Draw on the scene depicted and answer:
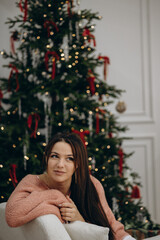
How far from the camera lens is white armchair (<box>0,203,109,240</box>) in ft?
3.88

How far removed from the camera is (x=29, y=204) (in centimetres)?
125

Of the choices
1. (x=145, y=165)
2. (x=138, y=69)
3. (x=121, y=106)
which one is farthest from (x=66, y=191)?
(x=138, y=69)

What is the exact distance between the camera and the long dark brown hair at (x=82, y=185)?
1505mm

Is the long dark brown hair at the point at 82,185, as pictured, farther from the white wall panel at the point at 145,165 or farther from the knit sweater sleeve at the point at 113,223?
the white wall panel at the point at 145,165

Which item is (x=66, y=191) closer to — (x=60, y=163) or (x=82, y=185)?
(x=82, y=185)

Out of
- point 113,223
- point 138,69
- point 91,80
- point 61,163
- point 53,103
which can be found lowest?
point 113,223

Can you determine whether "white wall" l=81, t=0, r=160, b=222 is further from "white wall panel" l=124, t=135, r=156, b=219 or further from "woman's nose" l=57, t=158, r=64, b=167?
"woman's nose" l=57, t=158, r=64, b=167

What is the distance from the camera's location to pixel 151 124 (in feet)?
11.5

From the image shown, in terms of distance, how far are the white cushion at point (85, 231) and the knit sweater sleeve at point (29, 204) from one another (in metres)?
0.07

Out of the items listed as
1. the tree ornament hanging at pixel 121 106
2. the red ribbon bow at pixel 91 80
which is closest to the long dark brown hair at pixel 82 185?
the red ribbon bow at pixel 91 80

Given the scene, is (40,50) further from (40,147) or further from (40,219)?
(40,219)

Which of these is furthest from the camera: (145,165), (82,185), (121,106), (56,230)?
(145,165)

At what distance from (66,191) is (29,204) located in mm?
325

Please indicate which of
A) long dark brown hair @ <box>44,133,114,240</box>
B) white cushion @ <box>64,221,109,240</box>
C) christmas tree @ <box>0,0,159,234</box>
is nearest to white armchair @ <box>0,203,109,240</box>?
white cushion @ <box>64,221,109,240</box>
